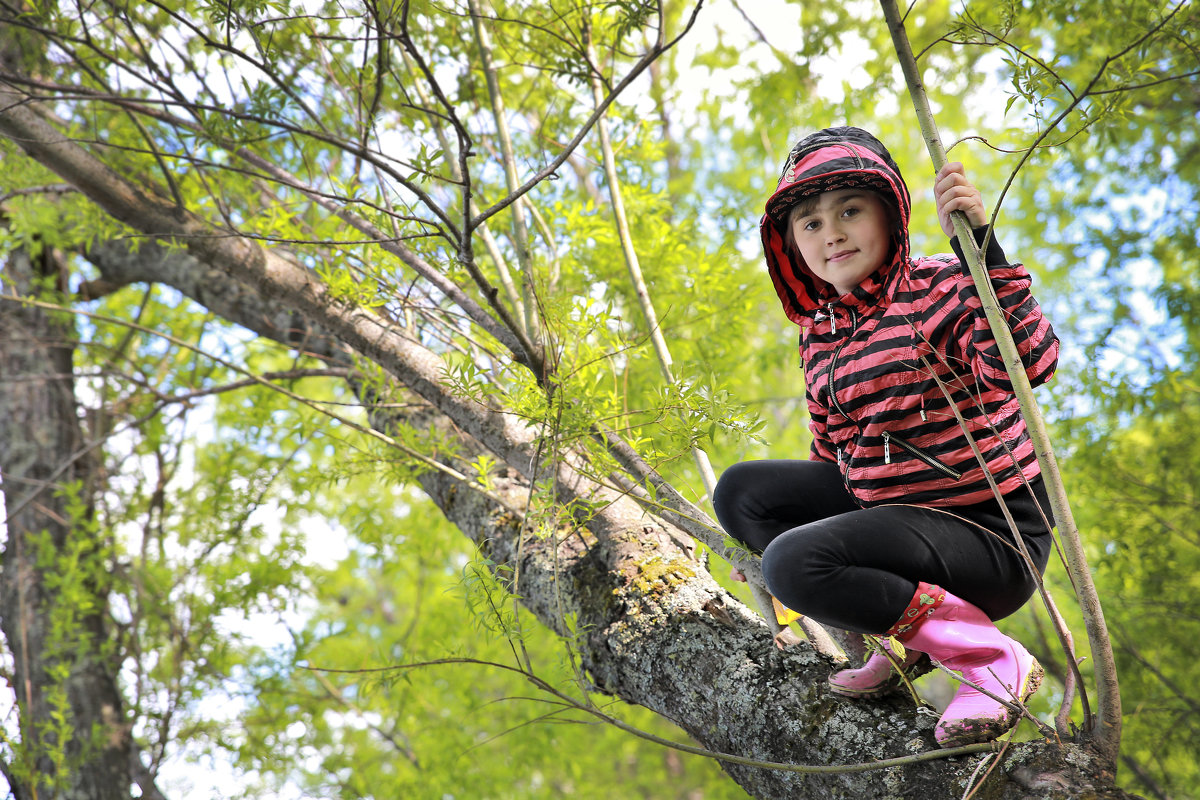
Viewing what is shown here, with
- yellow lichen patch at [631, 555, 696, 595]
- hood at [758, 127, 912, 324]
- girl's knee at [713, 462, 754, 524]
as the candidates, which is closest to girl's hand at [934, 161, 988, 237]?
hood at [758, 127, 912, 324]

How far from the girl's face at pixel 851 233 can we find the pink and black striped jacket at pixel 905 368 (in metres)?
0.02

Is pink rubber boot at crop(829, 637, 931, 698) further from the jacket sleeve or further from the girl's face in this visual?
the girl's face

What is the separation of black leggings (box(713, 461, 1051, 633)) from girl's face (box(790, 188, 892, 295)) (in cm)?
43

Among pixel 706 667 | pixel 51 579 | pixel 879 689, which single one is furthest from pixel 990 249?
pixel 51 579

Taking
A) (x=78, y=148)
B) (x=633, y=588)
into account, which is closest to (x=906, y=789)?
(x=633, y=588)

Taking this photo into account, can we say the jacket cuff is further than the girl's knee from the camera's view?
No

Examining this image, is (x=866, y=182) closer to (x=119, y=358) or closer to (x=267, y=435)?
(x=267, y=435)

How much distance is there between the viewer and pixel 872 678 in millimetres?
1304

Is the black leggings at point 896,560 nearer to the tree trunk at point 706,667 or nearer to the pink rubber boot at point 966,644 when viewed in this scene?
the pink rubber boot at point 966,644

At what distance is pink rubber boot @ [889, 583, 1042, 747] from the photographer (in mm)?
1237

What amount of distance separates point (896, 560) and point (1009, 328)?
0.41 m

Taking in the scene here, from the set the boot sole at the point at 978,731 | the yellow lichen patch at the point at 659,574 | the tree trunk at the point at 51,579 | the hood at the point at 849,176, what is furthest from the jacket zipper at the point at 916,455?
the tree trunk at the point at 51,579

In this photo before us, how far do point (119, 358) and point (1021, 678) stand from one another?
3.95 meters

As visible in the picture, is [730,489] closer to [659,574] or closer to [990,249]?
[659,574]
